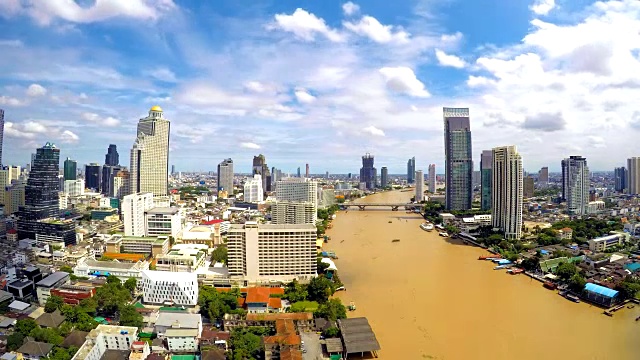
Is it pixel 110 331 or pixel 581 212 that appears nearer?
pixel 110 331

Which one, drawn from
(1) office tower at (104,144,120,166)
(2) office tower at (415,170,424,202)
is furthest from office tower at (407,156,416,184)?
(1) office tower at (104,144,120,166)

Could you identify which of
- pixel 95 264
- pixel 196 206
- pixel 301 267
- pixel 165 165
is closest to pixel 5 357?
pixel 95 264

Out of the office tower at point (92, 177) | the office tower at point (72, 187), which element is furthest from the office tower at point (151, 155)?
the office tower at point (92, 177)

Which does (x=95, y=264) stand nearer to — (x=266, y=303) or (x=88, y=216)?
(x=266, y=303)

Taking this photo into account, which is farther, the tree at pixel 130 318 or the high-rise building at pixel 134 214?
the high-rise building at pixel 134 214

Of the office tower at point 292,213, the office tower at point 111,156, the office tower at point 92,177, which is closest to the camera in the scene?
the office tower at point 292,213

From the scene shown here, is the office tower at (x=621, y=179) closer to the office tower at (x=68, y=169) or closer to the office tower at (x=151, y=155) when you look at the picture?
the office tower at (x=151, y=155)
